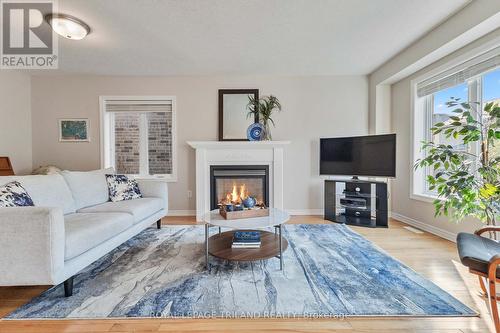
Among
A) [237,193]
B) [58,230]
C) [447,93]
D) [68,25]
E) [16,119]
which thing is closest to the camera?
[58,230]

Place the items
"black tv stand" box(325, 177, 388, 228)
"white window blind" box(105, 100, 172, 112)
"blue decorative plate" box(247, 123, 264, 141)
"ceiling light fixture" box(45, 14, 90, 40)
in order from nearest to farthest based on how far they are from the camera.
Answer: "ceiling light fixture" box(45, 14, 90, 40)
"black tv stand" box(325, 177, 388, 228)
"blue decorative plate" box(247, 123, 264, 141)
"white window blind" box(105, 100, 172, 112)

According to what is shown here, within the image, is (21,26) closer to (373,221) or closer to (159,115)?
(159,115)

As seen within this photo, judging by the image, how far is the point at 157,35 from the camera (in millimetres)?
2656

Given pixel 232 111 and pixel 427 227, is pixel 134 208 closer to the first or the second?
pixel 232 111

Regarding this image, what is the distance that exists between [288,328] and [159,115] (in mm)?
3725

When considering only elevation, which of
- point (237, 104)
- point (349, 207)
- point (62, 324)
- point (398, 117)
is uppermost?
point (237, 104)

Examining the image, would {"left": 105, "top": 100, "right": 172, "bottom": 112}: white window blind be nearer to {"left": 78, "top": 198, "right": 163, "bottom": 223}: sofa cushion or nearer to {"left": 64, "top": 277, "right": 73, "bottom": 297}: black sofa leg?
{"left": 78, "top": 198, "right": 163, "bottom": 223}: sofa cushion

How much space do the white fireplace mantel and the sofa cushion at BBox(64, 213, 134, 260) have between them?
152 cm

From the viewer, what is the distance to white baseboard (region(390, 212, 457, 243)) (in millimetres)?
2734

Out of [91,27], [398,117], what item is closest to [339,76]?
[398,117]

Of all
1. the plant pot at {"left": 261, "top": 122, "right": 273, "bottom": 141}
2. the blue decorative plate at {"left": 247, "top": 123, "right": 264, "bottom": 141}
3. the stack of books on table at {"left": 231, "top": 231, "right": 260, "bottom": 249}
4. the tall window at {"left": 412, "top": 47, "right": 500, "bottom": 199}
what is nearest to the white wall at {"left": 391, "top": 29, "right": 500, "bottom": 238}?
the tall window at {"left": 412, "top": 47, "right": 500, "bottom": 199}

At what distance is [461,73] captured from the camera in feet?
8.59

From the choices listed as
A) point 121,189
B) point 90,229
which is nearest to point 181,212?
point 121,189

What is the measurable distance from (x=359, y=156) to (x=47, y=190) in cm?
382
